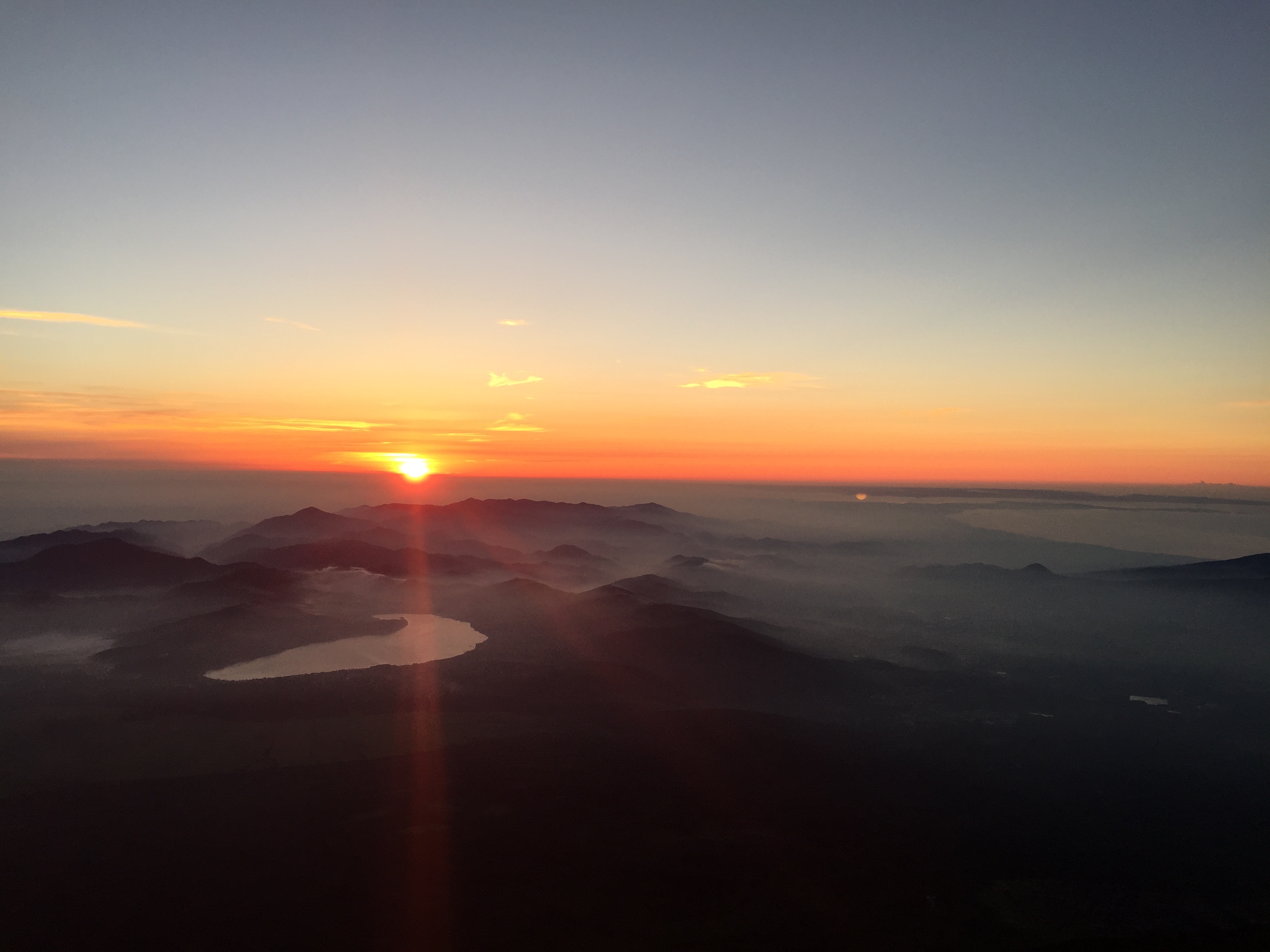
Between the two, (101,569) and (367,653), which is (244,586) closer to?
(101,569)

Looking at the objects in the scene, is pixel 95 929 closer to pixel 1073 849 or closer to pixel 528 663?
pixel 528 663

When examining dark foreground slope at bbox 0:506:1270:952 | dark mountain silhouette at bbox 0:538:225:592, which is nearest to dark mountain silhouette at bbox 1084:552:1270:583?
dark foreground slope at bbox 0:506:1270:952

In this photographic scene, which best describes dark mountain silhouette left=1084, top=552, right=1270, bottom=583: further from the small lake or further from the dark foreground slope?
the small lake

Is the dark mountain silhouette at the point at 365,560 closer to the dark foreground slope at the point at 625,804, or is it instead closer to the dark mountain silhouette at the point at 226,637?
the dark mountain silhouette at the point at 226,637

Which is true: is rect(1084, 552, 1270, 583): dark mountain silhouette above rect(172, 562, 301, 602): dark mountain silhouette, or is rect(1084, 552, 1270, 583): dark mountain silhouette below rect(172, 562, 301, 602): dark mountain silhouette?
below

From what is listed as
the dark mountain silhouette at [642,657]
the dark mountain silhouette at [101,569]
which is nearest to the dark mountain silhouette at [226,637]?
the dark mountain silhouette at [642,657]

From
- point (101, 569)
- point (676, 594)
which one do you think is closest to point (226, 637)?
point (101, 569)

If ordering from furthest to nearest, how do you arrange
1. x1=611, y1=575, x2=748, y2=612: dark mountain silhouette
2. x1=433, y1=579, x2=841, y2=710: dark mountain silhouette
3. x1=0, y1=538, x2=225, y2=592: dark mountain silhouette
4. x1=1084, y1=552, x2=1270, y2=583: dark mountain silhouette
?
x1=1084, y1=552, x2=1270, y2=583: dark mountain silhouette → x1=611, y1=575, x2=748, y2=612: dark mountain silhouette → x1=0, y1=538, x2=225, y2=592: dark mountain silhouette → x1=433, y1=579, x2=841, y2=710: dark mountain silhouette
